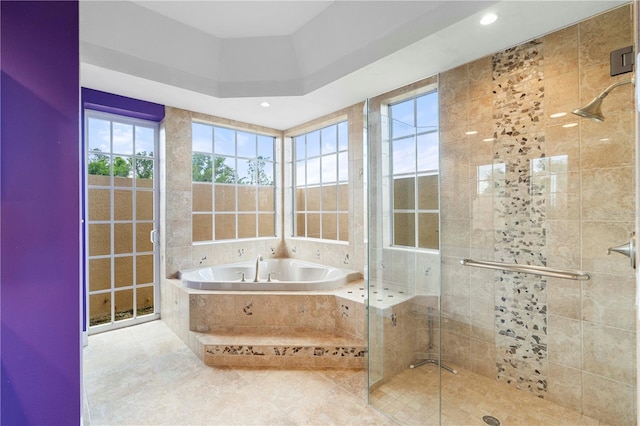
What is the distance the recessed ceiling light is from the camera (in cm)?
174

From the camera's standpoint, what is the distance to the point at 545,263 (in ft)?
6.68

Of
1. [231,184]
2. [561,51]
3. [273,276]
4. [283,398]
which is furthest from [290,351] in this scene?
Answer: [561,51]

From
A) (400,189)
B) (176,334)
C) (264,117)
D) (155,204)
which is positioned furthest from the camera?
(264,117)

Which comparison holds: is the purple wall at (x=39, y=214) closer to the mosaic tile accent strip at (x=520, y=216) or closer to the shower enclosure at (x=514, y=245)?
the shower enclosure at (x=514, y=245)

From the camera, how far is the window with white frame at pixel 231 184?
372 cm

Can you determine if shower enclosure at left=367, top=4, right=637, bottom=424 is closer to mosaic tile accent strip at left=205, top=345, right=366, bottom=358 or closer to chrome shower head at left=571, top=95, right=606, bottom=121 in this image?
chrome shower head at left=571, top=95, right=606, bottom=121

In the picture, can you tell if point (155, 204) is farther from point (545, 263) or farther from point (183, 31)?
point (545, 263)

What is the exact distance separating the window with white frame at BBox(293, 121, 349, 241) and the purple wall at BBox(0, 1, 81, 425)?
112 inches

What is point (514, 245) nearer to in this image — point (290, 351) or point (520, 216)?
point (520, 216)

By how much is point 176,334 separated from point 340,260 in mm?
1963

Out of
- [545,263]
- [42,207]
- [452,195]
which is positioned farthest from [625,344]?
[42,207]

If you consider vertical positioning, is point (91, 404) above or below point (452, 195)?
below

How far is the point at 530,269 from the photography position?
6.80ft

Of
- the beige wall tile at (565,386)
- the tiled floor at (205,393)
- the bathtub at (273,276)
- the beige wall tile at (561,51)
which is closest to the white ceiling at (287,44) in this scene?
the beige wall tile at (561,51)
